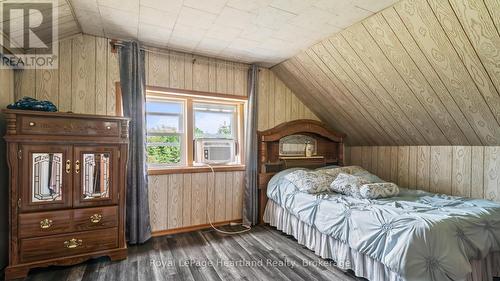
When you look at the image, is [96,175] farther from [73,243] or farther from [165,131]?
[165,131]

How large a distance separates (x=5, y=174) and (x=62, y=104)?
82cm

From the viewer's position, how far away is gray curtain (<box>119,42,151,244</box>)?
108 inches

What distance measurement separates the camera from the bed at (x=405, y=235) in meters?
1.63

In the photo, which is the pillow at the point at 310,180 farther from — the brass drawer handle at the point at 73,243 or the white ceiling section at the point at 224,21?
the brass drawer handle at the point at 73,243

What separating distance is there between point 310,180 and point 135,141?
2.09m

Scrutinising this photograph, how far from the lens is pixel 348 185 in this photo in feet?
9.11

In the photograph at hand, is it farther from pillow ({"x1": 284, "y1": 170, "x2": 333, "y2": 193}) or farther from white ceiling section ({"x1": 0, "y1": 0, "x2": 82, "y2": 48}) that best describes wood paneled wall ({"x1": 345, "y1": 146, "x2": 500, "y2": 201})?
white ceiling section ({"x1": 0, "y1": 0, "x2": 82, "y2": 48})

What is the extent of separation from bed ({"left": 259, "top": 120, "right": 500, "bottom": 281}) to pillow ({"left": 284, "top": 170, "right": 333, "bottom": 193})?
12 centimetres

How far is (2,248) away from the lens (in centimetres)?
216

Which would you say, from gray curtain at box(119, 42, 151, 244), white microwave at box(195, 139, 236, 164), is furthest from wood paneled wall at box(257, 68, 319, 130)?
gray curtain at box(119, 42, 151, 244)

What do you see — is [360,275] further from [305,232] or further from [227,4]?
[227,4]

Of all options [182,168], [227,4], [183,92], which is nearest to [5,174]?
[182,168]

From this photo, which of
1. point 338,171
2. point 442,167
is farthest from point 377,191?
point 442,167

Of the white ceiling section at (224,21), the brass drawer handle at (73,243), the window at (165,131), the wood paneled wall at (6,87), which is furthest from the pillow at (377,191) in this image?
the wood paneled wall at (6,87)
